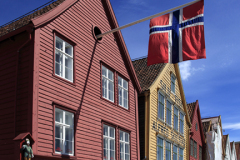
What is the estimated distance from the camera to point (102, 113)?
15.5 metres

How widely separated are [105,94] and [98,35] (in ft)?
9.67

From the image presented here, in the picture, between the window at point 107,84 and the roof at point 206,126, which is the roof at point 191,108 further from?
the window at point 107,84

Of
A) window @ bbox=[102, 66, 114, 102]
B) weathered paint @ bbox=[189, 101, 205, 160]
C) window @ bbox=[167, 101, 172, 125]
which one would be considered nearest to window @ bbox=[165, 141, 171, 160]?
window @ bbox=[167, 101, 172, 125]

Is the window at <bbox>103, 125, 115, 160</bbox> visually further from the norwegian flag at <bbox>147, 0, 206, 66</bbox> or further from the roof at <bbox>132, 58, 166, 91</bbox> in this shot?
the roof at <bbox>132, 58, 166, 91</bbox>

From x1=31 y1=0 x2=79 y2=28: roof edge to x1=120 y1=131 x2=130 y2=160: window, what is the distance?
7175 millimetres

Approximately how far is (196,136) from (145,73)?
13743mm

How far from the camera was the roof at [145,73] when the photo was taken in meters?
22.3

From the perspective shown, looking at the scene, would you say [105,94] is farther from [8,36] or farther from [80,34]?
[8,36]

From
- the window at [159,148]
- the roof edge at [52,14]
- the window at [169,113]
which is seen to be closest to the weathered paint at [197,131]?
the window at [169,113]

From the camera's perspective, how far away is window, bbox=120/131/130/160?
16961mm

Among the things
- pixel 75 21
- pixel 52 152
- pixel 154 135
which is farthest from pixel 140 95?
pixel 52 152

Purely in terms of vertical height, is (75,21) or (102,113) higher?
(75,21)

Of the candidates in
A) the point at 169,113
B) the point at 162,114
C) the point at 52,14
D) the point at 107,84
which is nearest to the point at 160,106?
the point at 162,114

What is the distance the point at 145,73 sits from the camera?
23.8m
